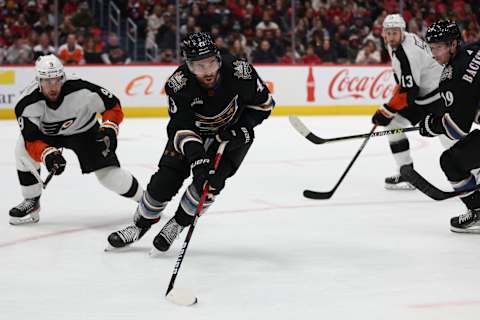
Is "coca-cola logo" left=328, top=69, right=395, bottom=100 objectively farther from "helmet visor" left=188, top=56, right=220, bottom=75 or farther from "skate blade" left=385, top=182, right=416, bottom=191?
"helmet visor" left=188, top=56, right=220, bottom=75

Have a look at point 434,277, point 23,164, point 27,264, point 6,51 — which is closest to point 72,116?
point 23,164

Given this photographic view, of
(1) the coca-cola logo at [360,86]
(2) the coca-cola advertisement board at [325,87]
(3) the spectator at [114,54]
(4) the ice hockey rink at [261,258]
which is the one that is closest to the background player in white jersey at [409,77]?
(4) the ice hockey rink at [261,258]

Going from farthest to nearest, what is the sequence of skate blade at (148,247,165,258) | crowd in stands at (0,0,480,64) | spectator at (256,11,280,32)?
1. spectator at (256,11,280,32)
2. crowd in stands at (0,0,480,64)
3. skate blade at (148,247,165,258)

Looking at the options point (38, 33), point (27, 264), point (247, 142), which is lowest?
point (38, 33)

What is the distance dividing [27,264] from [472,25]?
31.1 ft

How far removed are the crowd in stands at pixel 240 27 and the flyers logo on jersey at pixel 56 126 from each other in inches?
227

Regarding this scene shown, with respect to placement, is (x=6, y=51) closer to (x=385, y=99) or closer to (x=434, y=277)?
(x=385, y=99)

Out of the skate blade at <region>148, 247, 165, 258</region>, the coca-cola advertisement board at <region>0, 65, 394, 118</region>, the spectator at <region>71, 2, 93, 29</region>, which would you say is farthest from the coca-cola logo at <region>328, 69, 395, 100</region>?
the skate blade at <region>148, 247, 165, 258</region>

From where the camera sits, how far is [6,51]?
31.3 ft

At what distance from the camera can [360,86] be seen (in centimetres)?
1064

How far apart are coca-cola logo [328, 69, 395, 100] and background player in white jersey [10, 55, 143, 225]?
6727mm

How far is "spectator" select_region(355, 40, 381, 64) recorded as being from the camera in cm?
1074

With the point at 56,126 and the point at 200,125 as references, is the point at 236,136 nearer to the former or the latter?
the point at 200,125

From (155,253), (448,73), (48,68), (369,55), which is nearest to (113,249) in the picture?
(155,253)
